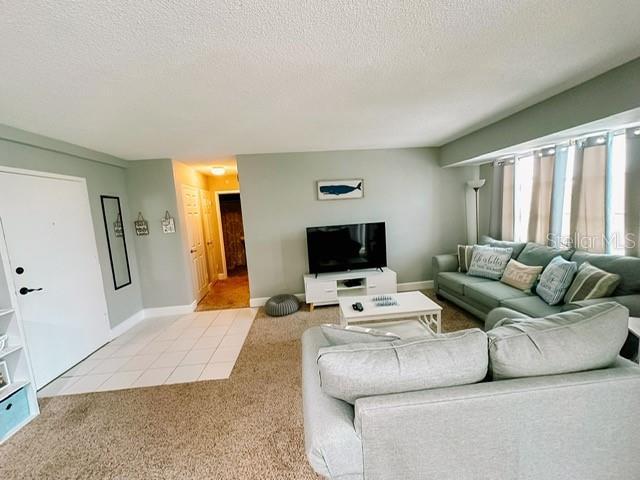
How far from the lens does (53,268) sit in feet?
8.93

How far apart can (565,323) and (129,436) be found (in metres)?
2.68

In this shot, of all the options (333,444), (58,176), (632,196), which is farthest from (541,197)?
(58,176)

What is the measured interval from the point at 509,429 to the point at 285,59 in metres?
2.08

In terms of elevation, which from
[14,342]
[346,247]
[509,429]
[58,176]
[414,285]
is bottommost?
[414,285]

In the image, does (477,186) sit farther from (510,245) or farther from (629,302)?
(629,302)

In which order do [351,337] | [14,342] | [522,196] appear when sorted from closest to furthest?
[351,337] < [14,342] < [522,196]

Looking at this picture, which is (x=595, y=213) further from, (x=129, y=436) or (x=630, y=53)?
(x=129, y=436)

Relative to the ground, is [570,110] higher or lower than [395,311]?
higher

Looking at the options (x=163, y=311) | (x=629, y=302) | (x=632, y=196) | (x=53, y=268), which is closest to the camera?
(x=629, y=302)

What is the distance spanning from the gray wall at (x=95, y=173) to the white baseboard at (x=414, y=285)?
414 centimetres

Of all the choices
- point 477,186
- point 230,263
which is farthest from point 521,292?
point 230,263

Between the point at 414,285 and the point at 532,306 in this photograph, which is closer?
the point at 532,306

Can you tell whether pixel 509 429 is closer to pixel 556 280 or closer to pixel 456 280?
pixel 556 280

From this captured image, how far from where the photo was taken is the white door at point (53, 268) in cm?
241
